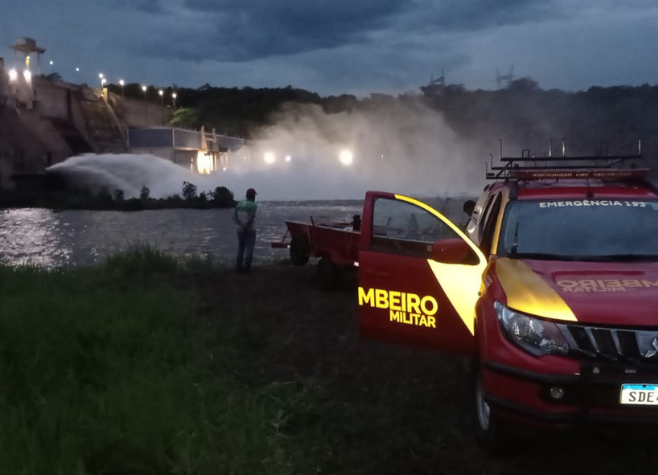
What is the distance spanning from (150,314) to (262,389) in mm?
2362

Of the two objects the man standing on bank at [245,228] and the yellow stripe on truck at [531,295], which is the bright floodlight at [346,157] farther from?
the yellow stripe on truck at [531,295]

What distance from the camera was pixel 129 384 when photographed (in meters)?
5.10

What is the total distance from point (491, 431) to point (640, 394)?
1088mm

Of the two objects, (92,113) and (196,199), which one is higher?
(92,113)

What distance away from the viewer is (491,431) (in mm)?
4352

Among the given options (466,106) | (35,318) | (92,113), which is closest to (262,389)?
(35,318)

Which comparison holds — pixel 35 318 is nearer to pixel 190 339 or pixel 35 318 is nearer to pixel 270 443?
pixel 190 339

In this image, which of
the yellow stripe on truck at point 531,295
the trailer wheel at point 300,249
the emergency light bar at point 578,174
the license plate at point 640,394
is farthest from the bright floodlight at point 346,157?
the license plate at point 640,394

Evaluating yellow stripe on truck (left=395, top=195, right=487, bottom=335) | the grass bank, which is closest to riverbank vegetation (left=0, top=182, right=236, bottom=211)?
the grass bank

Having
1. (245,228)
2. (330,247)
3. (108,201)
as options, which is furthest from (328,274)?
(108,201)

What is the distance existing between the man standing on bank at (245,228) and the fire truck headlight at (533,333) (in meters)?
8.67

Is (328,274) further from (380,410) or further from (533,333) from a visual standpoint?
(533,333)

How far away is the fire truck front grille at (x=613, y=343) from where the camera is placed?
3602mm

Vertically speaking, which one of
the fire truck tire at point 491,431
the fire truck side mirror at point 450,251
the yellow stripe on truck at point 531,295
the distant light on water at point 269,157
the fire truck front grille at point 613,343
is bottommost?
the fire truck tire at point 491,431
